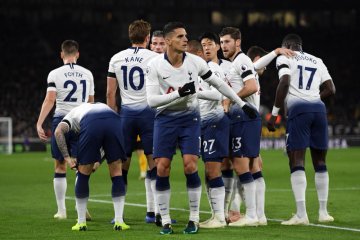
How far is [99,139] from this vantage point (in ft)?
37.9

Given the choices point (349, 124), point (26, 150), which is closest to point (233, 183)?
point (26, 150)

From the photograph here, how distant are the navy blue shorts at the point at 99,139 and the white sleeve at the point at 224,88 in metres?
1.38

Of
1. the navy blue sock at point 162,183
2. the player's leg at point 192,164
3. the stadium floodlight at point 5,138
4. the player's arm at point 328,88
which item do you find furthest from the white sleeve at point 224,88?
the stadium floodlight at point 5,138

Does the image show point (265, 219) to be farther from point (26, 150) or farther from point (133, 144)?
point (26, 150)

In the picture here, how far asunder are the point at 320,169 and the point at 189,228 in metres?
2.65

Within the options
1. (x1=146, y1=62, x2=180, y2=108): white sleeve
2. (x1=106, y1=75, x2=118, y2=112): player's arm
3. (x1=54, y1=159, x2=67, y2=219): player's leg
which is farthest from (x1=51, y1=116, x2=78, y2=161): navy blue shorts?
(x1=146, y1=62, x2=180, y2=108): white sleeve

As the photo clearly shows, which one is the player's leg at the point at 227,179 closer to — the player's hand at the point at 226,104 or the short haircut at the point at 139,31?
the player's hand at the point at 226,104

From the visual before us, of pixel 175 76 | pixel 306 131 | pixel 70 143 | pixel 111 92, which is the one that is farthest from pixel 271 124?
pixel 70 143

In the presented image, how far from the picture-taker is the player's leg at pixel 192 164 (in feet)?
36.2

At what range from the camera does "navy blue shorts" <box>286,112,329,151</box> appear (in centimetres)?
1240

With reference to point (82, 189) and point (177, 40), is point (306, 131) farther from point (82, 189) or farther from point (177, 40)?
point (82, 189)

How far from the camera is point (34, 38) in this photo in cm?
5281

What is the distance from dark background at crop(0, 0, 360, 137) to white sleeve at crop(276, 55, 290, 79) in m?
36.1

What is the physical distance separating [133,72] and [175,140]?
181 centimetres
